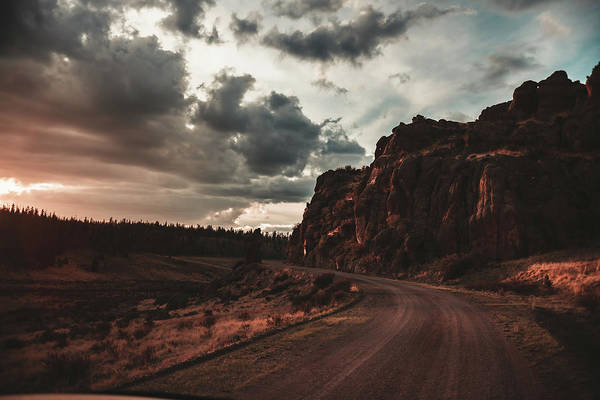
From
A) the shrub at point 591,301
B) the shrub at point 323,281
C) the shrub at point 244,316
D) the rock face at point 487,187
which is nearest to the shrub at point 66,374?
the shrub at point 244,316

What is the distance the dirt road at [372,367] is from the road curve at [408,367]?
0.02m

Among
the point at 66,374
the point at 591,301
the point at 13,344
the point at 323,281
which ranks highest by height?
the point at 591,301

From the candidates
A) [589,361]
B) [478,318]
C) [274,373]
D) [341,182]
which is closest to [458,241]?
[478,318]

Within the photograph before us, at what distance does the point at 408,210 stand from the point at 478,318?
3413 centimetres

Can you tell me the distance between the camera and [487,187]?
3762 cm

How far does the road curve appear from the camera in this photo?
6938 mm

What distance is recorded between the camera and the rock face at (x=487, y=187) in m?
34.4

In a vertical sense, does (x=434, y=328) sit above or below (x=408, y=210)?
below

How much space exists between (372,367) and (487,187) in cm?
3593

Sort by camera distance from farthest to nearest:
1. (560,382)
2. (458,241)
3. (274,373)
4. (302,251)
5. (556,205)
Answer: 1. (302,251)
2. (458,241)
3. (556,205)
4. (274,373)
5. (560,382)

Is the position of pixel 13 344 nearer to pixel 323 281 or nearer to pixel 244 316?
pixel 244 316

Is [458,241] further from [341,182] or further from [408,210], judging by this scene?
[341,182]

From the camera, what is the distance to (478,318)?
583 inches

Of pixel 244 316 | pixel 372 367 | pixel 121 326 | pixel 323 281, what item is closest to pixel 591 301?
pixel 372 367
